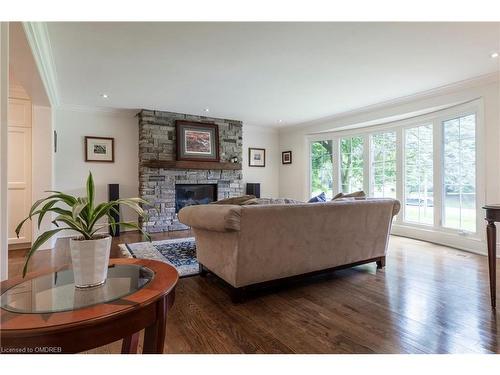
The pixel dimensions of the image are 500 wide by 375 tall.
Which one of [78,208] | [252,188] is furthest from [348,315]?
[252,188]

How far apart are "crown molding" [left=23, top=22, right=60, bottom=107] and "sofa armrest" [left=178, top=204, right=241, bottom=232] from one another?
1837mm

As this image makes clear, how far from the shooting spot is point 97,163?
4.94 meters

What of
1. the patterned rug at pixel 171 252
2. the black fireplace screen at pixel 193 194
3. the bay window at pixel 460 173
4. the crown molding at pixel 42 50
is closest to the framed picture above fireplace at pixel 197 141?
the black fireplace screen at pixel 193 194

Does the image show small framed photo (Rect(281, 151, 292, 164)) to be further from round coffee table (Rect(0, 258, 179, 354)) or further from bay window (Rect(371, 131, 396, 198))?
round coffee table (Rect(0, 258, 179, 354))

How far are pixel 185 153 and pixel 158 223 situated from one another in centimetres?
144

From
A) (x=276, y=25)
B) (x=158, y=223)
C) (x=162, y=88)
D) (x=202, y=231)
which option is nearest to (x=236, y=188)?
(x=158, y=223)

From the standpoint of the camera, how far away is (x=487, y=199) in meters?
3.50

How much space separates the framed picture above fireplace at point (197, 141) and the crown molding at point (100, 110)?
34.1 inches

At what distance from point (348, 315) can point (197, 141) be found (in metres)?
4.40

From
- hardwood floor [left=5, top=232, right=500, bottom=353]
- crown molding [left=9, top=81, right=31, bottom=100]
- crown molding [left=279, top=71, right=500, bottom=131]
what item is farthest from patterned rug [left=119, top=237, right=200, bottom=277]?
crown molding [left=279, top=71, right=500, bottom=131]

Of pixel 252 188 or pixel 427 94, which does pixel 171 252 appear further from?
pixel 427 94

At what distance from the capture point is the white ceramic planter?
3.02 feet

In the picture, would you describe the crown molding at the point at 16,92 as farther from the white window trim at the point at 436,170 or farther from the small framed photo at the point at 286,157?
the white window trim at the point at 436,170
